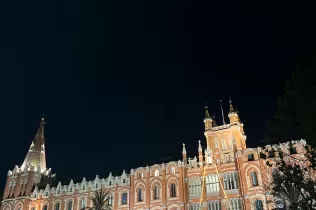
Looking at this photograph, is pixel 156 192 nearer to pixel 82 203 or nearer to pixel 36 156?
pixel 82 203

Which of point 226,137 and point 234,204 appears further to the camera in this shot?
point 226,137

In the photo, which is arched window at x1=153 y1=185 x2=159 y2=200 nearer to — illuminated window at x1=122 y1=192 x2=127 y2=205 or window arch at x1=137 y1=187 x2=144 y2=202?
window arch at x1=137 y1=187 x2=144 y2=202

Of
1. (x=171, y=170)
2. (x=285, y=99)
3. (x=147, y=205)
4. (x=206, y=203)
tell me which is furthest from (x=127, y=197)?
(x=285, y=99)

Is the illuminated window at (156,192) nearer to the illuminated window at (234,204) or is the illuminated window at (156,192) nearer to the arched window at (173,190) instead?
the arched window at (173,190)

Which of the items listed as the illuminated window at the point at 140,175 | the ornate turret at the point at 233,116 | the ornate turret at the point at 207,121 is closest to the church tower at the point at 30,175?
the illuminated window at the point at 140,175

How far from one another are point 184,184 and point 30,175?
38703 mm

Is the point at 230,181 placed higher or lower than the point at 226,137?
lower

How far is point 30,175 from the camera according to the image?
77.1 metres

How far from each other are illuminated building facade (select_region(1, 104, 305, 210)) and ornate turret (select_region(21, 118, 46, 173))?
306 mm

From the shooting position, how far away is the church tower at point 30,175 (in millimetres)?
76500

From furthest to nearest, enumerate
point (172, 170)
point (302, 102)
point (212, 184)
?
point (172, 170)
point (212, 184)
point (302, 102)

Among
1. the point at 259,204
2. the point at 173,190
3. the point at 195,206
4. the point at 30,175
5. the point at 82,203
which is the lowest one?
the point at 259,204

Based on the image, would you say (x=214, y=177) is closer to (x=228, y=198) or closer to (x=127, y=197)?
(x=228, y=198)

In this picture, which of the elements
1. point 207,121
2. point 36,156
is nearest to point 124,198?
point 207,121
